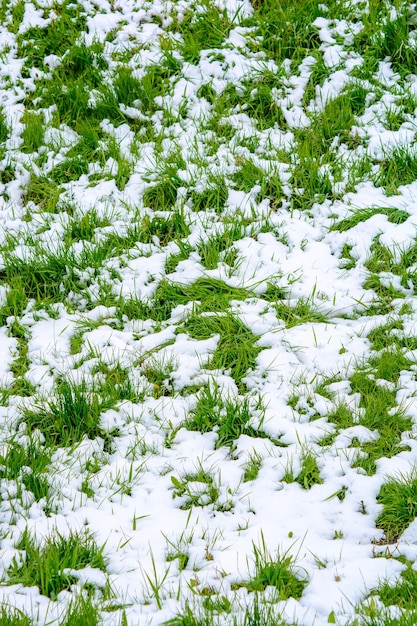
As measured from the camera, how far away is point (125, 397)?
3764 mm

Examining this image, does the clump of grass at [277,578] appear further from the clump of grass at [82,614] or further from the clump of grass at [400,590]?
the clump of grass at [82,614]

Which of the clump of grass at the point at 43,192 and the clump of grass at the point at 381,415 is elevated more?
the clump of grass at the point at 43,192

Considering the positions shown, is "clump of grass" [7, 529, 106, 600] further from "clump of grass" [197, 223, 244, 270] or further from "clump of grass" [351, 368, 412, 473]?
"clump of grass" [197, 223, 244, 270]

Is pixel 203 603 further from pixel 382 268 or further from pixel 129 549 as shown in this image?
pixel 382 268

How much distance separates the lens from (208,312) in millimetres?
4227

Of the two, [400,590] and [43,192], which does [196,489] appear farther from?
[43,192]


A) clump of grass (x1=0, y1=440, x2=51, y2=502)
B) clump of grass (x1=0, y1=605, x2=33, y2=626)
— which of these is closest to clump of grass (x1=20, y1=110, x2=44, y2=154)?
clump of grass (x1=0, y1=440, x2=51, y2=502)

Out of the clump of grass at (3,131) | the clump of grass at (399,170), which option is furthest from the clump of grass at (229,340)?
the clump of grass at (3,131)

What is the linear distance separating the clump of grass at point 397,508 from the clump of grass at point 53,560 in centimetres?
127

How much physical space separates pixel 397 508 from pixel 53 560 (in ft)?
5.05

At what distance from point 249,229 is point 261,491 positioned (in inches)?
82.6

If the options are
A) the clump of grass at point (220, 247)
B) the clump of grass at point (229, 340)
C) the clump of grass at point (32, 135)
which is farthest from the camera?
the clump of grass at point (32, 135)

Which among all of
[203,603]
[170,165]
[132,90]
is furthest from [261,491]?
[132,90]

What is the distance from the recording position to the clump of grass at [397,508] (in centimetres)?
299
